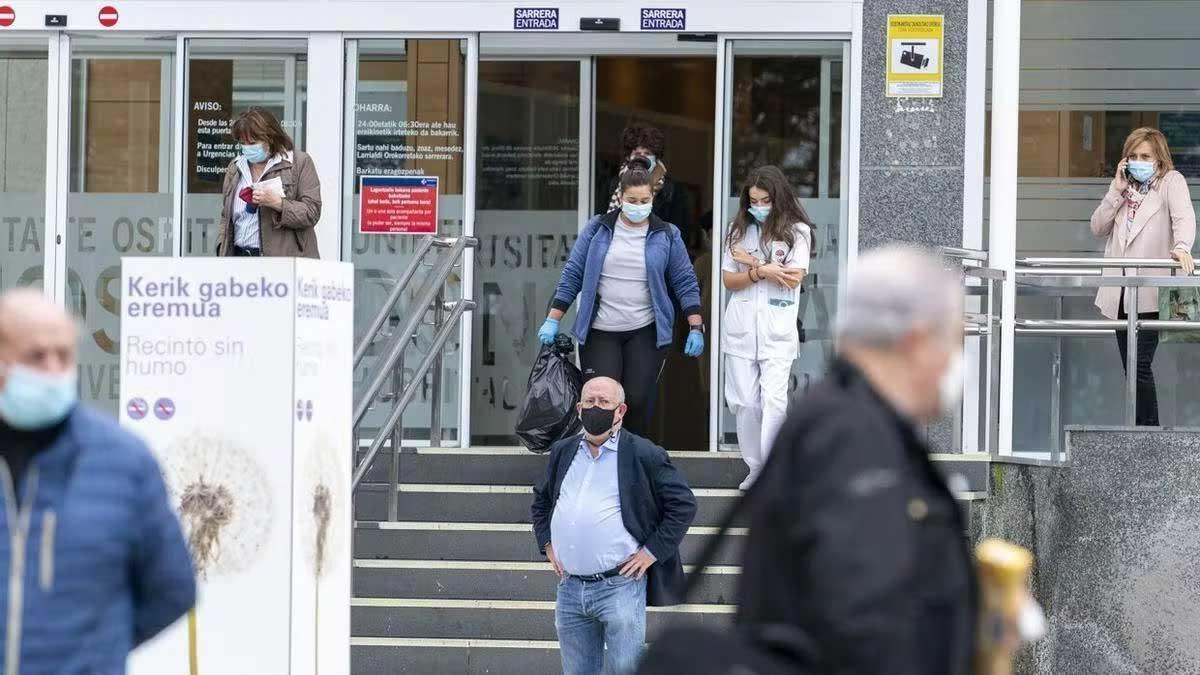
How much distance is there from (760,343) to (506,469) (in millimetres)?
1590

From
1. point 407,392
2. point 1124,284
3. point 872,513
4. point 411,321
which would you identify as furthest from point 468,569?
point 872,513

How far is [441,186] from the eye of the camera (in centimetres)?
1255

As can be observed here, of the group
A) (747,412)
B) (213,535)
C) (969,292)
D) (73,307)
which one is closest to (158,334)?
(213,535)

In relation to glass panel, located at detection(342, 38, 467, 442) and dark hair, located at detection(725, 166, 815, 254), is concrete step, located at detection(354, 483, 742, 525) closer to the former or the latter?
dark hair, located at detection(725, 166, 815, 254)

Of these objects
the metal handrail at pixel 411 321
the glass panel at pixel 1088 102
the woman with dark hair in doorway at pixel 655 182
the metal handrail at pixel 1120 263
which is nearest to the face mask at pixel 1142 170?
the metal handrail at pixel 1120 263

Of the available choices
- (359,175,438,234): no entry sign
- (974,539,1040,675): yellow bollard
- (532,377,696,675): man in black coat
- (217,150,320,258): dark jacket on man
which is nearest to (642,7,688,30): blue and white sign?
(359,175,438,234): no entry sign

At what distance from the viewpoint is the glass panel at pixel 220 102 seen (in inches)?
499

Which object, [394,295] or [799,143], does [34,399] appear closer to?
[394,295]

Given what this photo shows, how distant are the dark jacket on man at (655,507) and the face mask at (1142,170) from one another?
384 cm

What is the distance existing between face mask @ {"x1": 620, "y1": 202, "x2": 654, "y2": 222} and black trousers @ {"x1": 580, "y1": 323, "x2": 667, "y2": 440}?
58 centimetres

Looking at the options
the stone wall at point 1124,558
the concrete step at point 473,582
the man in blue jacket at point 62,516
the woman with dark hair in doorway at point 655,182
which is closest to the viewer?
the man in blue jacket at point 62,516

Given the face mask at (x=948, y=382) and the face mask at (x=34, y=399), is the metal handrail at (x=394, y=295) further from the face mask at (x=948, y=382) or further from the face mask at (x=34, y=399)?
the face mask at (x=948, y=382)

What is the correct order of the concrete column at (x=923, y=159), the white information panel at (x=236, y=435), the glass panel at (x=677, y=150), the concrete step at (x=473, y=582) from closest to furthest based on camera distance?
the white information panel at (x=236, y=435)
the concrete step at (x=473, y=582)
the concrete column at (x=923, y=159)
the glass panel at (x=677, y=150)

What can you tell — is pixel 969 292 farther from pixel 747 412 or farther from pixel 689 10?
pixel 689 10
